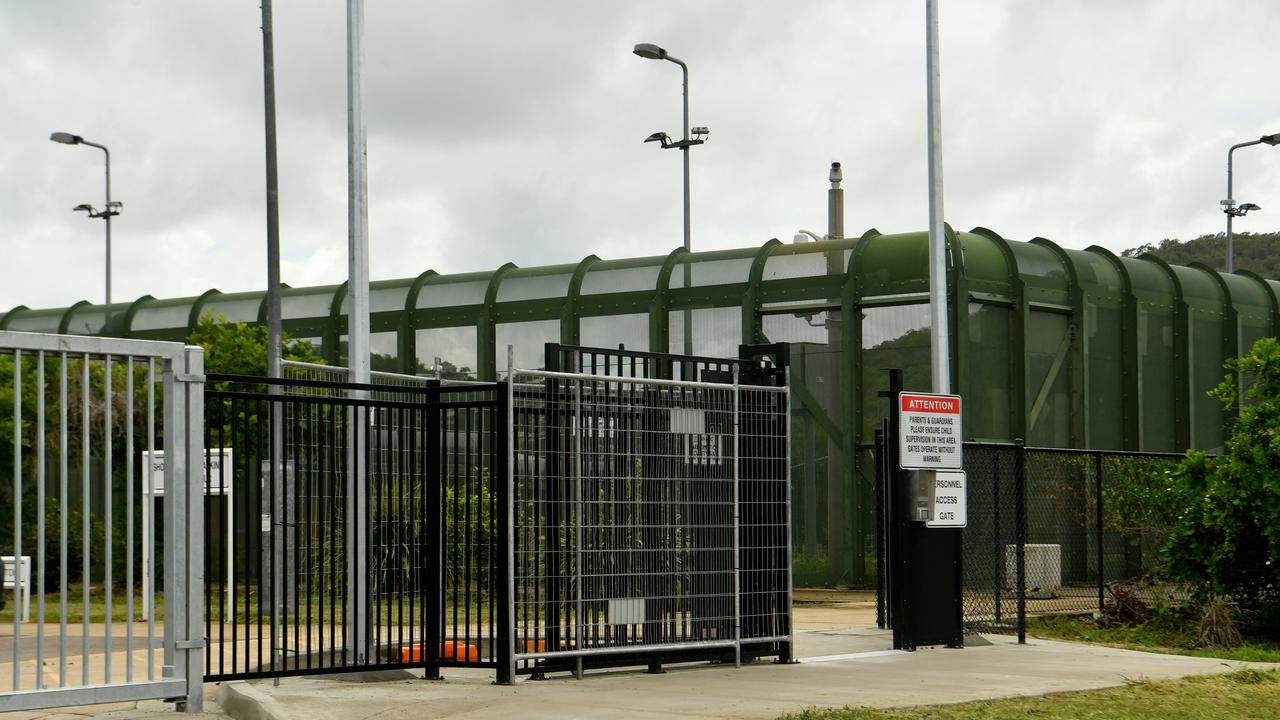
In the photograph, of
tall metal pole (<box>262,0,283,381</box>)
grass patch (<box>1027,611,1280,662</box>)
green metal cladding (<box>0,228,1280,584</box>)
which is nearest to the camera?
grass patch (<box>1027,611,1280,662</box>)

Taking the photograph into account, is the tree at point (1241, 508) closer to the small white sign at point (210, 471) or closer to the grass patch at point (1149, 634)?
the grass patch at point (1149, 634)

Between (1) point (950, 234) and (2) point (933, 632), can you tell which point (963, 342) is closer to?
(1) point (950, 234)

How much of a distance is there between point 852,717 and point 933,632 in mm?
5380

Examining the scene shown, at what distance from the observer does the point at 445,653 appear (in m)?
11.4

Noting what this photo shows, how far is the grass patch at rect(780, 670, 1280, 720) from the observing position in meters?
9.16

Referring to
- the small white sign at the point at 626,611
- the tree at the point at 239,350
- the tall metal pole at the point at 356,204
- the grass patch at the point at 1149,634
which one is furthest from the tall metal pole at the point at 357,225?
the tree at the point at 239,350

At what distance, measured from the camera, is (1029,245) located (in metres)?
24.0

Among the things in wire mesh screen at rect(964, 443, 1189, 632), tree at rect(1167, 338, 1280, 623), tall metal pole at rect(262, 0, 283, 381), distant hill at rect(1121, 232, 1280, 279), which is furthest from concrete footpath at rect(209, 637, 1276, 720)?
distant hill at rect(1121, 232, 1280, 279)

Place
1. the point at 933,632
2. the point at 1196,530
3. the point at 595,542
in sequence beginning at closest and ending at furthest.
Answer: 1. the point at 595,542
2. the point at 933,632
3. the point at 1196,530

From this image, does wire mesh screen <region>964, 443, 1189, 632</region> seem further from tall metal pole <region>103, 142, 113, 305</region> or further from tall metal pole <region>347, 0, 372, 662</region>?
tall metal pole <region>103, 142, 113, 305</region>

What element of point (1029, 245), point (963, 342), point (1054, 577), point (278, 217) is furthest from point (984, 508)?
point (278, 217)

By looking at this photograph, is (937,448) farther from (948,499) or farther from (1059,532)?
(1059,532)

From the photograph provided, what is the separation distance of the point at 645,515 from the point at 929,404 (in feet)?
12.0

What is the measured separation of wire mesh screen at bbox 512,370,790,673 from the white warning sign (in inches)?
68.7
